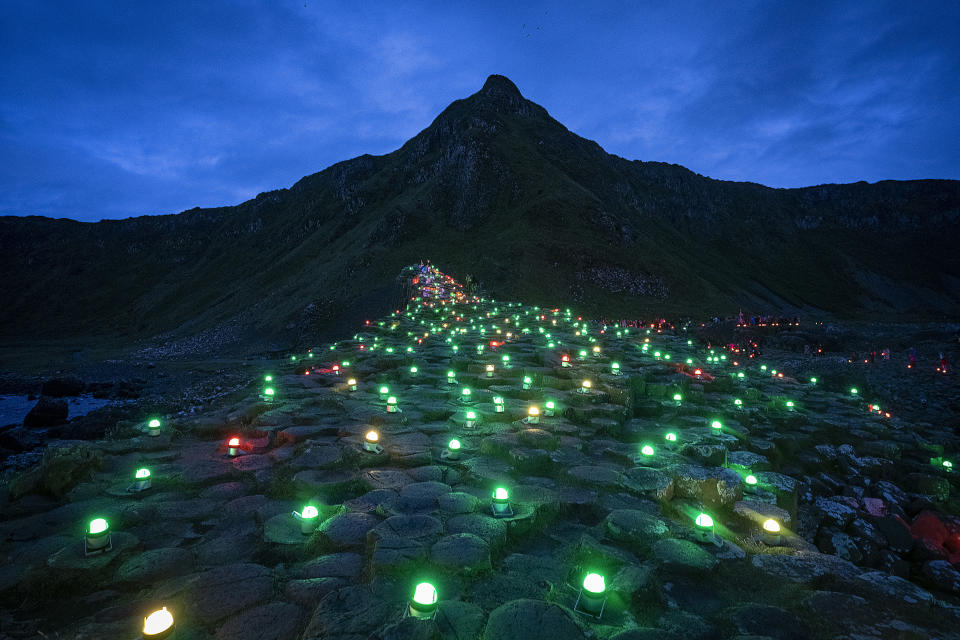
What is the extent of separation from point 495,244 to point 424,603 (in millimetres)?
39203

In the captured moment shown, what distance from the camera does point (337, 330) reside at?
25875 mm

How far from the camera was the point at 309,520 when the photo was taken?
10.5 feet

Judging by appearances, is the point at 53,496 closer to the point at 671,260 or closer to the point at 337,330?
the point at 337,330

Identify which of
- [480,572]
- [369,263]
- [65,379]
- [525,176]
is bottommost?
[65,379]

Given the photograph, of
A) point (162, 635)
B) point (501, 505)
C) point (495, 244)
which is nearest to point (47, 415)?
point (162, 635)

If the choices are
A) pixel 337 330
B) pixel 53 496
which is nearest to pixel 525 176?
pixel 337 330

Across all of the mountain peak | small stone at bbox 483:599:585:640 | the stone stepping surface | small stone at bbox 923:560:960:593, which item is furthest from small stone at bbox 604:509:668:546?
the mountain peak

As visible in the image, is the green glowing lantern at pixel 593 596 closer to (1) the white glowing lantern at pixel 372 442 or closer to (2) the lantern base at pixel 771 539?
(2) the lantern base at pixel 771 539

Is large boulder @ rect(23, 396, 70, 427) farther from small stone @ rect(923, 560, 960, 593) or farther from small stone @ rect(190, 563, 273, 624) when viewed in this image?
small stone @ rect(923, 560, 960, 593)

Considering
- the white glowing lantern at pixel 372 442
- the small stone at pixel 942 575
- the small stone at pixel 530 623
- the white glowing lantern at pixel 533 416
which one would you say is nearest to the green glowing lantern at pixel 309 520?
the white glowing lantern at pixel 372 442

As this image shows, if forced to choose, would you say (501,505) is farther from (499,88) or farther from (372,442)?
(499,88)

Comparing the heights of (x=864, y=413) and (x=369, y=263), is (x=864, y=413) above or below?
below

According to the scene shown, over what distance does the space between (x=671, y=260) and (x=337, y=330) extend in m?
35.5

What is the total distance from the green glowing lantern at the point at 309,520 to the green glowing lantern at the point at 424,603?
1.31 meters
